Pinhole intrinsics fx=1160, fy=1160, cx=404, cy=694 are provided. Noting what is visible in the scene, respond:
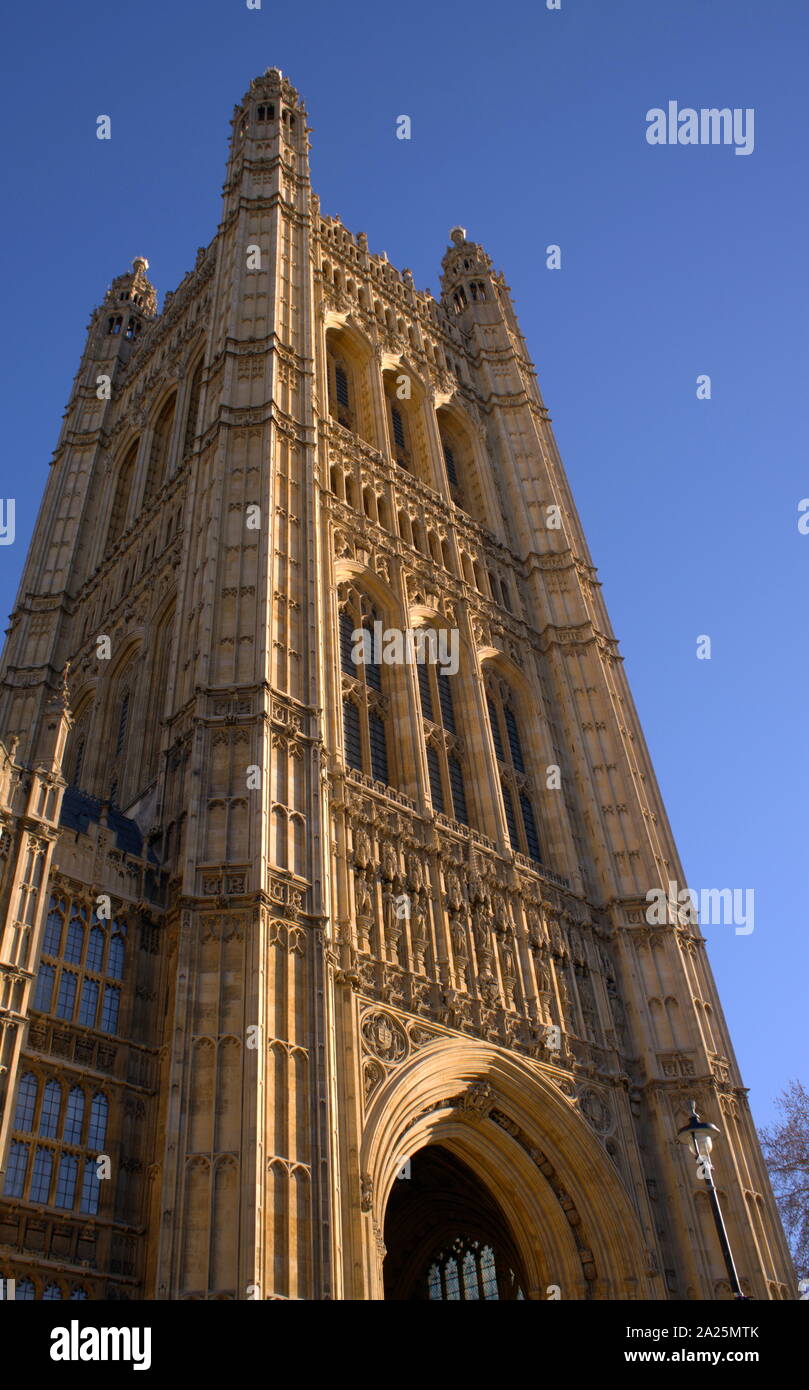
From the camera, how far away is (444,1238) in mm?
26250

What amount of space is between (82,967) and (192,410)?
23562 mm

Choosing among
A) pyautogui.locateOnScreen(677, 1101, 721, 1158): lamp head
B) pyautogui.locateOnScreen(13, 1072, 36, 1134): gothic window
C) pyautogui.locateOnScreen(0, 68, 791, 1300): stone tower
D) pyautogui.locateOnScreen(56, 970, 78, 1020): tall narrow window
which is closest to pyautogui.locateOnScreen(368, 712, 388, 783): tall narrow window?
pyautogui.locateOnScreen(0, 68, 791, 1300): stone tower

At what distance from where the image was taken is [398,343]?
4097 cm

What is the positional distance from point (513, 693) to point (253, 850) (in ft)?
49.0

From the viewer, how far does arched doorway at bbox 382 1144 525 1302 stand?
24.5m

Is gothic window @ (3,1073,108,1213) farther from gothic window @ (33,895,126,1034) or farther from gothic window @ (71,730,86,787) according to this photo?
gothic window @ (71,730,86,787)

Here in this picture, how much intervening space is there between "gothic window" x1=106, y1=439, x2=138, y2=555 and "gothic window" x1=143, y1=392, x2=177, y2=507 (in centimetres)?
128

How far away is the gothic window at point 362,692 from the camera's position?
26125 mm

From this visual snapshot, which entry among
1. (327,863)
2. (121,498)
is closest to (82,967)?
(327,863)

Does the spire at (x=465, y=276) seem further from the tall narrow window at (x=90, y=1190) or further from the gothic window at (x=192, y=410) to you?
the tall narrow window at (x=90, y=1190)

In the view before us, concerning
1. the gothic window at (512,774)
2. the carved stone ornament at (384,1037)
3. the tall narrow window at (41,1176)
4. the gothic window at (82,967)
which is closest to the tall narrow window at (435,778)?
the gothic window at (512,774)

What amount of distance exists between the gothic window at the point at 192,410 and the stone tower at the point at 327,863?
7.5 inches
